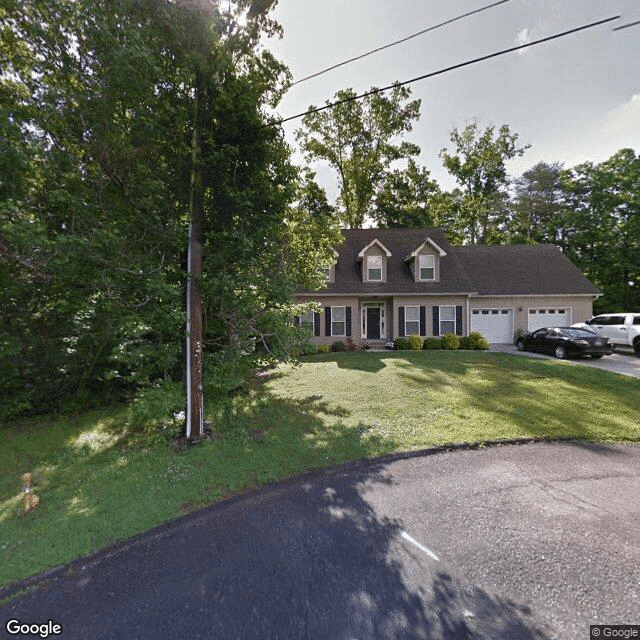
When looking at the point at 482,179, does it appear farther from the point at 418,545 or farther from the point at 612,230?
the point at 418,545

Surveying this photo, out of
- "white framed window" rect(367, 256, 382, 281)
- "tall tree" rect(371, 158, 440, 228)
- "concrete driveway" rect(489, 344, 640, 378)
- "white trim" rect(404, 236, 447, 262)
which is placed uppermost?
"tall tree" rect(371, 158, 440, 228)

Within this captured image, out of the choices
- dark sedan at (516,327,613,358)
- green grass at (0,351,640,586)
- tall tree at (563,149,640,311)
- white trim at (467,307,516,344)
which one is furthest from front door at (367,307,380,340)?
tall tree at (563,149,640,311)

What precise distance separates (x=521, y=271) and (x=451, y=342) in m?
8.16

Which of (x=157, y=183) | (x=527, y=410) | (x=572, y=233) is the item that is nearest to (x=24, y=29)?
(x=157, y=183)

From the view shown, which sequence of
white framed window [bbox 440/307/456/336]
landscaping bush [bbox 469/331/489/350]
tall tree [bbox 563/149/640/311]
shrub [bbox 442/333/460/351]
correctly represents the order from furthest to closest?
tall tree [bbox 563/149/640/311]
white framed window [bbox 440/307/456/336]
landscaping bush [bbox 469/331/489/350]
shrub [bbox 442/333/460/351]

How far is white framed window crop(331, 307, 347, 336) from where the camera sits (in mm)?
15797

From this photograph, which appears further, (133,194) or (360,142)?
(360,142)

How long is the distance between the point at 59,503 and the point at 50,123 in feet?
18.3

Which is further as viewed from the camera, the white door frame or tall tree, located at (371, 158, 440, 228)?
tall tree, located at (371, 158, 440, 228)

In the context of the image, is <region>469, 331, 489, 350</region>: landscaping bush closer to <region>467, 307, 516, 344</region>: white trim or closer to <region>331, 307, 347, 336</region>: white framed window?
<region>467, 307, 516, 344</region>: white trim

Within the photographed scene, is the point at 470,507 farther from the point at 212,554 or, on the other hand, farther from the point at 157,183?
the point at 157,183

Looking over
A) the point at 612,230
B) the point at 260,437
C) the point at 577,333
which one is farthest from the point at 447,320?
the point at 612,230

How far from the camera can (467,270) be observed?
18.9 metres

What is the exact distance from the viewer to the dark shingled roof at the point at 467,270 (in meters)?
16.0
